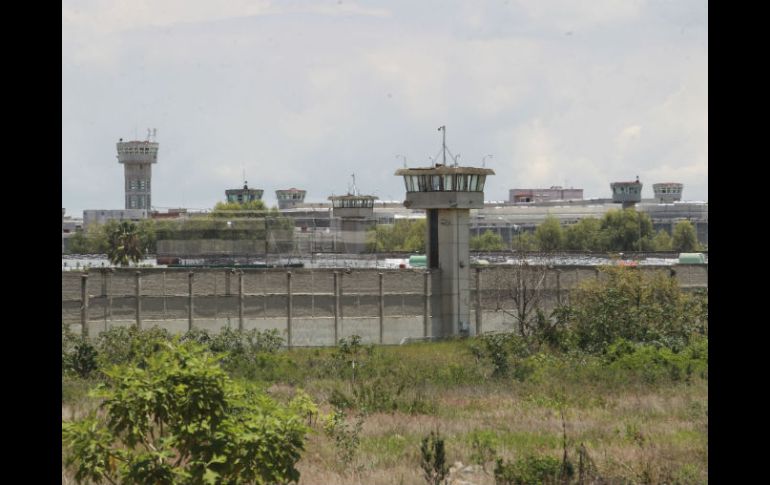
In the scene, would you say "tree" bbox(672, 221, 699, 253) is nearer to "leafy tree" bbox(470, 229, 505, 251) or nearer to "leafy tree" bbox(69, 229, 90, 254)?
"leafy tree" bbox(470, 229, 505, 251)

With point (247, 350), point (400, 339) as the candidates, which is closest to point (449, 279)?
point (400, 339)

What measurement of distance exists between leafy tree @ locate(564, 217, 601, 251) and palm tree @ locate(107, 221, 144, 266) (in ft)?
163

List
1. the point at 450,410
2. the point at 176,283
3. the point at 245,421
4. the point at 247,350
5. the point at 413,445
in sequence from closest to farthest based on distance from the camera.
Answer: the point at 245,421 → the point at 413,445 → the point at 450,410 → the point at 247,350 → the point at 176,283

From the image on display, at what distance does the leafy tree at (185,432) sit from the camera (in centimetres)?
916

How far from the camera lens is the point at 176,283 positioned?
40.4m

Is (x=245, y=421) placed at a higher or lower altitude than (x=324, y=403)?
higher

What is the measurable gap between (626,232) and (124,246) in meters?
56.6

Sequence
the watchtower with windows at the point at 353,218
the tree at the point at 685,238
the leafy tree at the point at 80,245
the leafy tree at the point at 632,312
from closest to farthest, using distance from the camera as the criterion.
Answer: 1. the leafy tree at the point at 632,312
2. the watchtower with windows at the point at 353,218
3. the leafy tree at the point at 80,245
4. the tree at the point at 685,238

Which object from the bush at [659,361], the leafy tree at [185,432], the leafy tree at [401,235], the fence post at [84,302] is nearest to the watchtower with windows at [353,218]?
the leafy tree at [401,235]

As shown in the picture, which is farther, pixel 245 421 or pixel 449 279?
pixel 449 279

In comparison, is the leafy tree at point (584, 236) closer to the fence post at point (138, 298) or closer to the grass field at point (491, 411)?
the fence post at point (138, 298)

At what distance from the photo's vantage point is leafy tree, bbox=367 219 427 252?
369ft
